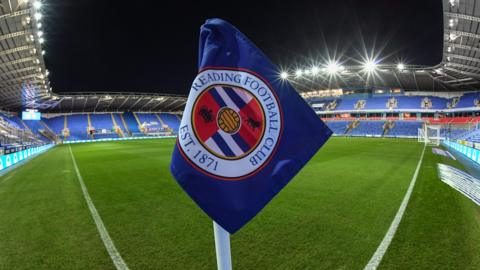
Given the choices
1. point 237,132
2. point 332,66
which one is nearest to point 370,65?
point 332,66

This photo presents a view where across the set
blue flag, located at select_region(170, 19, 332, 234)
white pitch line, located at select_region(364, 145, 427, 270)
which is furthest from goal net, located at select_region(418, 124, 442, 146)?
blue flag, located at select_region(170, 19, 332, 234)

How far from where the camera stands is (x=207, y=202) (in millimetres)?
1869

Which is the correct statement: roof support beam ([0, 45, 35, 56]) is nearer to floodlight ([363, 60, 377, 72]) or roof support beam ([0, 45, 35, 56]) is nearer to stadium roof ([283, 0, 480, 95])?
stadium roof ([283, 0, 480, 95])

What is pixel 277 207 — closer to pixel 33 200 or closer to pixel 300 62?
pixel 33 200

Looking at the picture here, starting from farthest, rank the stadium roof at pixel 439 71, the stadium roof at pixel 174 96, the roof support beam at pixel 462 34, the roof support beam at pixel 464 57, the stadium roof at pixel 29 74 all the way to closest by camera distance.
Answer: the roof support beam at pixel 464 57 < the roof support beam at pixel 462 34 < the stadium roof at pixel 439 71 < the stadium roof at pixel 174 96 < the stadium roof at pixel 29 74

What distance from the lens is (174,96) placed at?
2518 inches

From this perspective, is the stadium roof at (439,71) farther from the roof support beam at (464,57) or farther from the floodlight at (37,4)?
the floodlight at (37,4)

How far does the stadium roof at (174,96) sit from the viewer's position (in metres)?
19.6

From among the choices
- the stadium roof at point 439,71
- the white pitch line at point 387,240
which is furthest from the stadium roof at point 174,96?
the white pitch line at point 387,240

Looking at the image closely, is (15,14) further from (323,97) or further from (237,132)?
(323,97)

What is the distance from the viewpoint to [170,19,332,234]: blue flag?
1889mm

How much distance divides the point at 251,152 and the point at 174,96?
212ft

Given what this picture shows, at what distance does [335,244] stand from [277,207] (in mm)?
2309

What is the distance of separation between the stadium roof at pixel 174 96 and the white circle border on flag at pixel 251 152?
980cm
